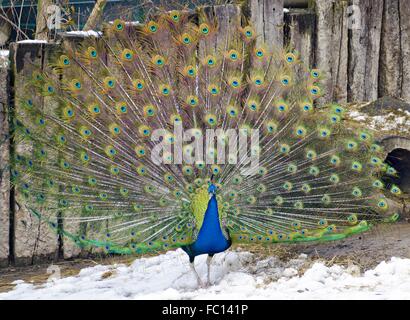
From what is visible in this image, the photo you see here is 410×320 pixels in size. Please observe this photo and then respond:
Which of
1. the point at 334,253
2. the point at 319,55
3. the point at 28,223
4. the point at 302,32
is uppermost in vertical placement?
the point at 302,32

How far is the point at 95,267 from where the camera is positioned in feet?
19.5

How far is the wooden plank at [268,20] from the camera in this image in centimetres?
628

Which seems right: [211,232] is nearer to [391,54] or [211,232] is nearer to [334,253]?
[334,253]

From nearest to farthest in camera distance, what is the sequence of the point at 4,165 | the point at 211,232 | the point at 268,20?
the point at 211,232 → the point at 4,165 → the point at 268,20

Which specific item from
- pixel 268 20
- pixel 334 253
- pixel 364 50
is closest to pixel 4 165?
pixel 268 20

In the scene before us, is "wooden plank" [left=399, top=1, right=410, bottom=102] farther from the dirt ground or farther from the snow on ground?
the snow on ground

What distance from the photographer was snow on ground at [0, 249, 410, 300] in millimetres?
4660

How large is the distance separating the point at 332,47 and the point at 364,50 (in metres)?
0.32

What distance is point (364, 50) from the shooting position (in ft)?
21.9

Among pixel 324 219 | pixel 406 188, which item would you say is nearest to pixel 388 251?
pixel 324 219

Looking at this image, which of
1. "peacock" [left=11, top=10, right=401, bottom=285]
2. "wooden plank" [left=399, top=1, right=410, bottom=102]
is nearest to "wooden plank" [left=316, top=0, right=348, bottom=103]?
"wooden plank" [left=399, top=1, right=410, bottom=102]

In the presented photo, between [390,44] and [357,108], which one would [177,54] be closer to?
[357,108]

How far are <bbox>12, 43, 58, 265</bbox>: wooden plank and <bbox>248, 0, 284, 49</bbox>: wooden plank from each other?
166 cm

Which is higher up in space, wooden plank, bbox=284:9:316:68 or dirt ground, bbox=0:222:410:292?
wooden plank, bbox=284:9:316:68
